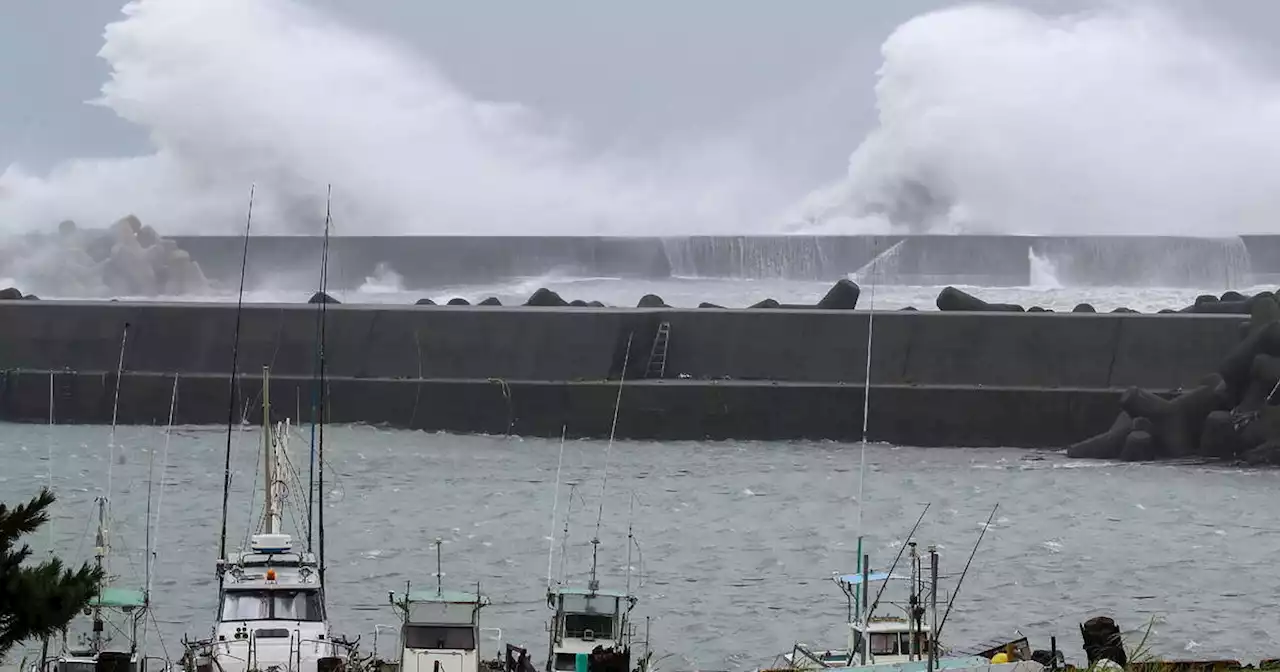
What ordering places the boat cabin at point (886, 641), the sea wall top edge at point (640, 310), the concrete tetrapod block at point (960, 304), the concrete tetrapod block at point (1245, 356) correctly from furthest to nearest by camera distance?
the concrete tetrapod block at point (960, 304), the sea wall top edge at point (640, 310), the concrete tetrapod block at point (1245, 356), the boat cabin at point (886, 641)

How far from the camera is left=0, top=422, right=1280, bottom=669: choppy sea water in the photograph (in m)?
15.9

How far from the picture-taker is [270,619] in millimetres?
12141

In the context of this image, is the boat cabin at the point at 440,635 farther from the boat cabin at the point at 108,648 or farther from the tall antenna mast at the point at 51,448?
the tall antenna mast at the point at 51,448

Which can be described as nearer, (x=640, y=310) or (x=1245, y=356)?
(x=1245, y=356)

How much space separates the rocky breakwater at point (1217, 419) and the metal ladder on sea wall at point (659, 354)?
5.54m

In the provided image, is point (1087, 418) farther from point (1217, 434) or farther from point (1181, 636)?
point (1181, 636)

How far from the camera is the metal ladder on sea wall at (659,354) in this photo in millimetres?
28719

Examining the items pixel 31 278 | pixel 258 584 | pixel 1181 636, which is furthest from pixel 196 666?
pixel 31 278

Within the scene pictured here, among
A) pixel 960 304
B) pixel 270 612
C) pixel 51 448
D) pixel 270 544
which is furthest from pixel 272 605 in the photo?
pixel 960 304

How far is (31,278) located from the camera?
51.5 m

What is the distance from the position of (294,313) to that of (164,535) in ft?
34.5

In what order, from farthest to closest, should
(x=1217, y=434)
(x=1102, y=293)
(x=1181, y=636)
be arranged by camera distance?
(x=1102, y=293) → (x=1217, y=434) → (x=1181, y=636)

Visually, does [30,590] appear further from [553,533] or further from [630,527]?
[553,533]

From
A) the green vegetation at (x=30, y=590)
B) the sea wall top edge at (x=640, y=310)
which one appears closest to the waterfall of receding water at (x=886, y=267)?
the sea wall top edge at (x=640, y=310)
